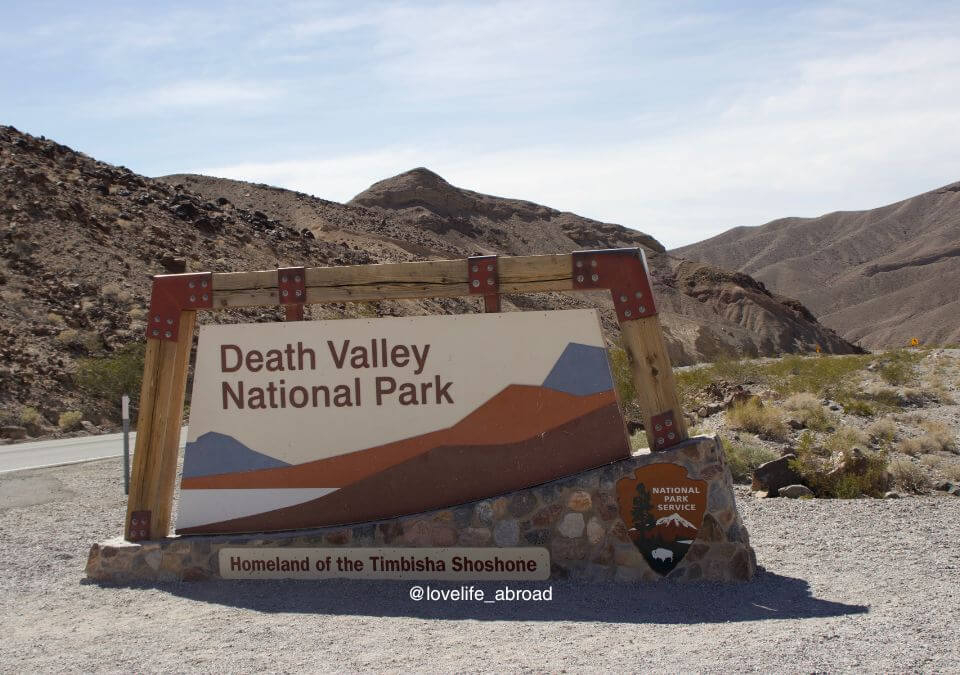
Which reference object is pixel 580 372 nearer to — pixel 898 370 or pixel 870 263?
pixel 898 370

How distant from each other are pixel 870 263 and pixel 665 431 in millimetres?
116083

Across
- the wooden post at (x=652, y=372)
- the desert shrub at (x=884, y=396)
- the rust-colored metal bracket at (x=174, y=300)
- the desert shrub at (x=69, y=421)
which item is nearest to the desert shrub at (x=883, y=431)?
the desert shrub at (x=884, y=396)

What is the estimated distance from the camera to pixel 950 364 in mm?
29656

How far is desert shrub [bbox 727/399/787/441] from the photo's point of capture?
15.0 meters

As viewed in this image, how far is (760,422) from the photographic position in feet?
50.0

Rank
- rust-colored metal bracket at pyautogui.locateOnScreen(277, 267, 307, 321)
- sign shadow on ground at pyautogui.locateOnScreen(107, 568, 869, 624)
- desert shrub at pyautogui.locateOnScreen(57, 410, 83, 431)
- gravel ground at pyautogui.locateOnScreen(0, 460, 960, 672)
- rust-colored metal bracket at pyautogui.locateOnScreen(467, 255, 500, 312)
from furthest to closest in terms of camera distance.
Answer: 1. desert shrub at pyautogui.locateOnScreen(57, 410, 83, 431)
2. rust-colored metal bracket at pyautogui.locateOnScreen(277, 267, 307, 321)
3. rust-colored metal bracket at pyautogui.locateOnScreen(467, 255, 500, 312)
4. sign shadow on ground at pyautogui.locateOnScreen(107, 568, 869, 624)
5. gravel ground at pyautogui.locateOnScreen(0, 460, 960, 672)

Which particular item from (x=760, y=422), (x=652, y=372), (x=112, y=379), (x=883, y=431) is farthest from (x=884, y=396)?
(x=112, y=379)

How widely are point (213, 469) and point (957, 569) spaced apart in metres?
5.32

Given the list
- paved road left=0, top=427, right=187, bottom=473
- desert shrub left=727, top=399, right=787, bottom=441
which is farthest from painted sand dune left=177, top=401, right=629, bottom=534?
desert shrub left=727, top=399, right=787, bottom=441

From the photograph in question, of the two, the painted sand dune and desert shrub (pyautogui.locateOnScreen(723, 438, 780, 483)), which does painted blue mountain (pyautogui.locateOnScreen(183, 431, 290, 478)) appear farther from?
desert shrub (pyautogui.locateOnScreen(723, 438, 780, 483))

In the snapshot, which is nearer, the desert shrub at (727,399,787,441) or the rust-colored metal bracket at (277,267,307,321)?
the rust-colored metal bracket at (277,267,307,321)

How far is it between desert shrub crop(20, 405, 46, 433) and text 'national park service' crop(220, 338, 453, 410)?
732 inches

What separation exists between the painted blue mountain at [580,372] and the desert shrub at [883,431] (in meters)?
9.04

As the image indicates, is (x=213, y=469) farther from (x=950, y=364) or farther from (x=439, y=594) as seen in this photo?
(x=950, y=364)
